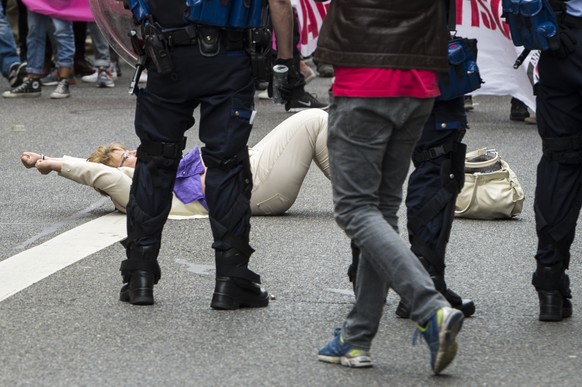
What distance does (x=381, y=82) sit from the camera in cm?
434

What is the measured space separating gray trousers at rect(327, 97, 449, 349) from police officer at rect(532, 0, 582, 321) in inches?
35.7

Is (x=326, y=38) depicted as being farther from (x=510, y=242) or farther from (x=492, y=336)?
(x=510, y=242)

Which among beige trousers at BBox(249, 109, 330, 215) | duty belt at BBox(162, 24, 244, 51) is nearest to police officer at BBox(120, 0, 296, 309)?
duty belt at BBox(162, 24, 244, 51)

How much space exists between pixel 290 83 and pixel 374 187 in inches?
42.2

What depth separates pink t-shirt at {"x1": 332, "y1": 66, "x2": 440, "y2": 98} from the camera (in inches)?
171

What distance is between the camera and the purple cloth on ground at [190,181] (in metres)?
7.52

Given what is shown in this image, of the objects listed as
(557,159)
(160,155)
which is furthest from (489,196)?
(160,155)

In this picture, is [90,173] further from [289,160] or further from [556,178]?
[556,178]

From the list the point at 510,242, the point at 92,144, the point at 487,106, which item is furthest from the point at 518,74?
the point at 510,242

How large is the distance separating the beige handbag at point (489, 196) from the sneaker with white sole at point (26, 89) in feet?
23.7

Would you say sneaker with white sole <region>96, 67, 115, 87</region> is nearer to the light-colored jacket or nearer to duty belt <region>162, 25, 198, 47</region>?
the light-colored jacket

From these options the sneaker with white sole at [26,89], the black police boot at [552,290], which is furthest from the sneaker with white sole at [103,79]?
the black police boot at [552,290]

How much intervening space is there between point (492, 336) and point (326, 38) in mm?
1387

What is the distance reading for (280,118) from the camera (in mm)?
12320
